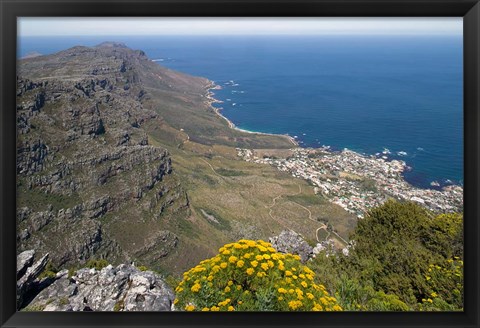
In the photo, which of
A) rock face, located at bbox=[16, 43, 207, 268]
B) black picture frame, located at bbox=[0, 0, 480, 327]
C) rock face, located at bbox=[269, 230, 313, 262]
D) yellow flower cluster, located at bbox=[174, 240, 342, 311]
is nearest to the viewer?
black picture frame, located at bbox=[0, 0, 480, 327]

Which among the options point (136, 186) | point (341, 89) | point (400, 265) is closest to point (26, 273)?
point (400, 265)

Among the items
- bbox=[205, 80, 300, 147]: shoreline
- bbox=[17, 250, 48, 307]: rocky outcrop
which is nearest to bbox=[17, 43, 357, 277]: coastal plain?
bbox=[205, 80, 300, 147]: shoreline

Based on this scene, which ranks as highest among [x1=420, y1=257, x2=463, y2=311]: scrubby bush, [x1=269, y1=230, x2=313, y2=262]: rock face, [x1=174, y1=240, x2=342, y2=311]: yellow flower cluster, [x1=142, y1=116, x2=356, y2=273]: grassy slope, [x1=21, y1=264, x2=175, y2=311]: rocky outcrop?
[x1=174, y1=240, x2=342, y2=311]: yellow flower cluster

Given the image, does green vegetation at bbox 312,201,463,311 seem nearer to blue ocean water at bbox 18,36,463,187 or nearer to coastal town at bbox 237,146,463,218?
coastal town at bbox 237,146,463,218

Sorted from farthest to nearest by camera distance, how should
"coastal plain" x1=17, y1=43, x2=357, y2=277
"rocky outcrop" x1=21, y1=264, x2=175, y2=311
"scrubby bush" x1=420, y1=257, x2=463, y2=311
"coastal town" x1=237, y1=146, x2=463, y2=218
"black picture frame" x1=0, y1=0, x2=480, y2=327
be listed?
"coastal town" x1=237, y1=146, x2=463, y2=218 → "coastal plain" x1=17, y1=43, x2=357, y2=277 → "scrubby bush" x1=420, y1=257, x2=463, y2=311 → "rocky outcrop" x1=21, y1=264, x2=175, y2=311 → "black picture frame" x1=0, y1=0, x2=480, y2=327

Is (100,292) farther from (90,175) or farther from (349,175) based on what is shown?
(349,175)
